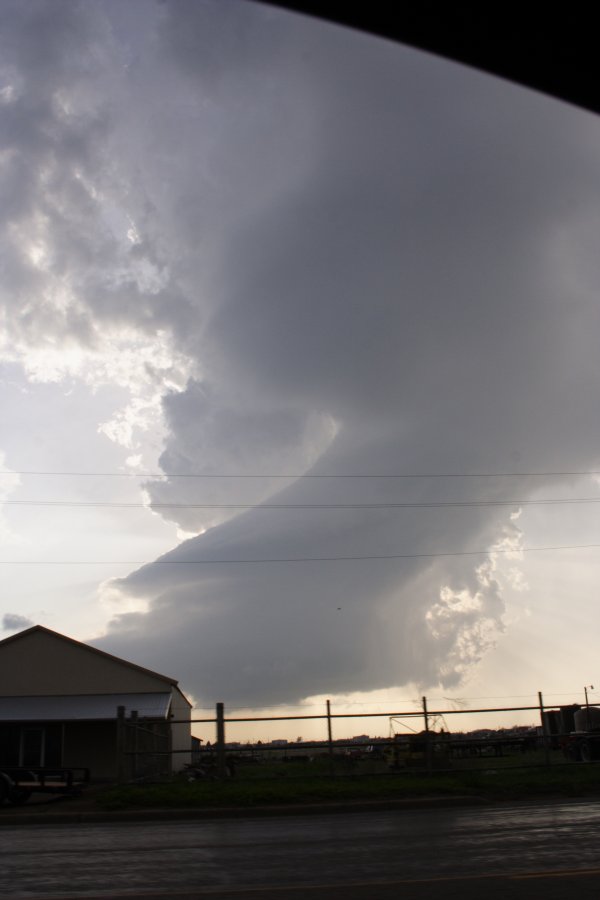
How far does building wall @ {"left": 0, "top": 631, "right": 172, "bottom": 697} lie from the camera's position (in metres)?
33.9

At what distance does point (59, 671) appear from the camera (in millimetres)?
34188

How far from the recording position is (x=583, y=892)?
22.6 ft

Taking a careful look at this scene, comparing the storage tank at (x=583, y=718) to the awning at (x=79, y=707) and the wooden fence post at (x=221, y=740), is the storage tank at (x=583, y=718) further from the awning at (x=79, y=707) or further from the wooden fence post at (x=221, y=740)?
the wooden fence post at (x=221, y=740)

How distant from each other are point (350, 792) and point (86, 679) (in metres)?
20.3

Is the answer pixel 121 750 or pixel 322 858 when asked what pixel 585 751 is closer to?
pixel 121 750

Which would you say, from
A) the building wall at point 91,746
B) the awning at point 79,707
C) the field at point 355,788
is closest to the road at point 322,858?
the field at point 355,788

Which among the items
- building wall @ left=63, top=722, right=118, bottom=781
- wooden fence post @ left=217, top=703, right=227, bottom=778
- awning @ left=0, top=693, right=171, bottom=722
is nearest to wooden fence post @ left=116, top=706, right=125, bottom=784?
wooden fence post @ left=217, top=703, right=227, bottom=778

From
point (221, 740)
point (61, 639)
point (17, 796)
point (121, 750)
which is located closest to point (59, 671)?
point (61, 639)

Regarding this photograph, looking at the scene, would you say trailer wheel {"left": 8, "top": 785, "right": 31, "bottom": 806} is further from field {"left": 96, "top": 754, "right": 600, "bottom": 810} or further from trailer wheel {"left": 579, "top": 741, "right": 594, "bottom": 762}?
trailer wheel {"left": 579, "top": 741, "right": 594, "bottom": 762}

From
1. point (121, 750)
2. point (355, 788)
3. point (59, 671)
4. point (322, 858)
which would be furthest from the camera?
point (59, 671)

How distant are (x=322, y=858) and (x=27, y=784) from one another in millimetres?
11724

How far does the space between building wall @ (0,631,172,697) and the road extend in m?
21.0

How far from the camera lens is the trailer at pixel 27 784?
18.0 metres

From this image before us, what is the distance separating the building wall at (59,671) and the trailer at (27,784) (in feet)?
49.5
